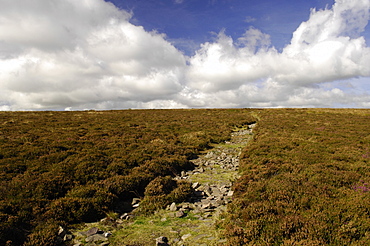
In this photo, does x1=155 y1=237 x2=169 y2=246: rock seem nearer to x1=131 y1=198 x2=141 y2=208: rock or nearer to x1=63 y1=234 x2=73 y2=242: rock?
x1=63 y1=234 x2=73 y2=242: rock

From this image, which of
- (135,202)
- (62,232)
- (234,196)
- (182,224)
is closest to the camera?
(62,232)

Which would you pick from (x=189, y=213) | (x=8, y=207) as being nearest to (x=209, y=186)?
(x=189, y=213)

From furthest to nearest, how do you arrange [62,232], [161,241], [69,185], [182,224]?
1. [69,185]
2. [182,224]
3. [62,232]
4. [161,241]

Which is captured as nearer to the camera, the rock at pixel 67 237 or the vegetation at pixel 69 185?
the rock at pixel 67 237

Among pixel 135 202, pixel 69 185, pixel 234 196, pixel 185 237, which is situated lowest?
pixel 135 202

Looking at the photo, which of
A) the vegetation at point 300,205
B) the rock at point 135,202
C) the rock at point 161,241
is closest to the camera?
the vegetation at point 300,205

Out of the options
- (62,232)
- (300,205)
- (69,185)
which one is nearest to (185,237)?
(62,232)

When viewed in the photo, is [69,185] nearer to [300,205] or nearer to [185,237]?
[185,237]

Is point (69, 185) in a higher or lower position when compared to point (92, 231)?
higher

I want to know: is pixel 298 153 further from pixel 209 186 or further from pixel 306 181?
pixel 209 186

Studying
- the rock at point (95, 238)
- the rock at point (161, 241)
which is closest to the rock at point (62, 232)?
the rock at point (95, 238)

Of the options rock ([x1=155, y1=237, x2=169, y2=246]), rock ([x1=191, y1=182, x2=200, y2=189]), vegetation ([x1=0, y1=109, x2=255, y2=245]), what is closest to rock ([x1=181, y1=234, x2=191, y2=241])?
rock ([x1=155, y1=237, x2=169, y2=246])

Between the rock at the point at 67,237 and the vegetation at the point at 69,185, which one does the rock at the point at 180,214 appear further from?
the rock at the point at 67,237

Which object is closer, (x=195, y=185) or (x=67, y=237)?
(x=67, y=237)
